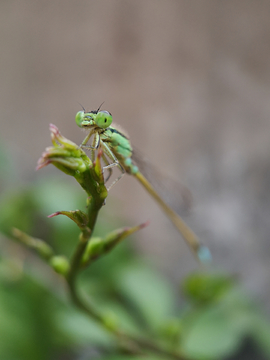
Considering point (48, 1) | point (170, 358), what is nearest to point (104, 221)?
point (170, 358)

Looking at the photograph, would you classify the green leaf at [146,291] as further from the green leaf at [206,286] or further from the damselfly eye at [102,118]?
the damselfly eye at [102,118]

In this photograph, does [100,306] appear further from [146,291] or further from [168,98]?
[168,98]

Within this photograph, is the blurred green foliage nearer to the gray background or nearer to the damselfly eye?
the gray background

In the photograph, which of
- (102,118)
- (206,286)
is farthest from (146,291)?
(102,118)

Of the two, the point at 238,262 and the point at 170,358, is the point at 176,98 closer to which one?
the point at 238,262

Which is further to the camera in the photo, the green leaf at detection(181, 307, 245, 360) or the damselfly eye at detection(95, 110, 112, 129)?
the green leaf at detection(181, 307, 245, 360)

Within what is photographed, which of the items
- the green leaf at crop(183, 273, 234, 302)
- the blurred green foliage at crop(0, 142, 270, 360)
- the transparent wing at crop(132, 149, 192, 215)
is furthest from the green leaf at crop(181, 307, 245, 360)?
the transparent wing at crop(132, 149, 192, 215)

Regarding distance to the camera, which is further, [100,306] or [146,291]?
[146,291]
